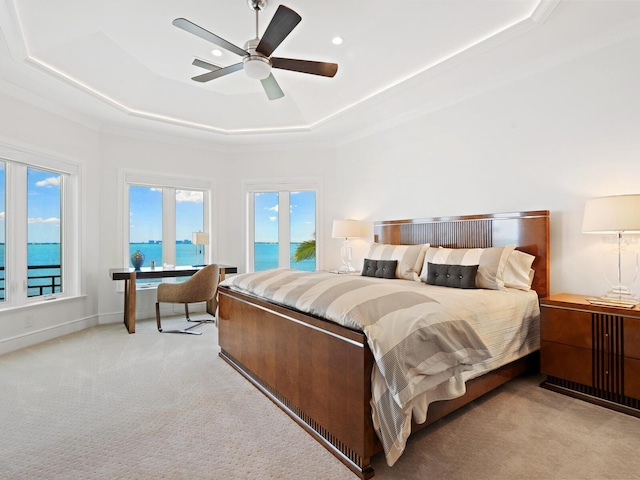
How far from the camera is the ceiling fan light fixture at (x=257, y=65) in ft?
8.75

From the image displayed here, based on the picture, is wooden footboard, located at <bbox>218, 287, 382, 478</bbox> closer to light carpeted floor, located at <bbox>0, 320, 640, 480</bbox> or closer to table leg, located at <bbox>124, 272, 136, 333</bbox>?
light carpeted floor, located at <bbox>0, 320, 640, 480</bbox>

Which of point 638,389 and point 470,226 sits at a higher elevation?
point 470,226

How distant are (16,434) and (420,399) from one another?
234cm

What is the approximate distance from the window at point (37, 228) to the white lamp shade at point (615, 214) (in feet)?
17.9

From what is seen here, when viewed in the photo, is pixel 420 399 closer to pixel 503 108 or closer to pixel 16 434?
pixel 16 434

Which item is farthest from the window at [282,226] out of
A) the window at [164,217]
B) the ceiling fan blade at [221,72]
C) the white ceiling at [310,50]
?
the ceiling fan blade at [221,72]

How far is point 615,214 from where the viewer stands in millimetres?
2465

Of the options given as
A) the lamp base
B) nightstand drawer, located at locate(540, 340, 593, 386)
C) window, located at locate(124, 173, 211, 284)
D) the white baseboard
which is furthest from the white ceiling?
the white baseboard

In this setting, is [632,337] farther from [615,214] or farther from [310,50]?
[310,50]

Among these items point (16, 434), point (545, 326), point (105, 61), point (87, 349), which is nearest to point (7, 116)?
point (105, 61)

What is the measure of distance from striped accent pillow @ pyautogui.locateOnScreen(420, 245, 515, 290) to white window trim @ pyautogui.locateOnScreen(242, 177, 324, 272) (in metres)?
2.50

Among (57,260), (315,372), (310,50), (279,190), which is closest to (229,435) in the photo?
(315,372)

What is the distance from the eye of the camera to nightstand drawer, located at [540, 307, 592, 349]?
250cm

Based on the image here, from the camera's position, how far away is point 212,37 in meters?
2.47
